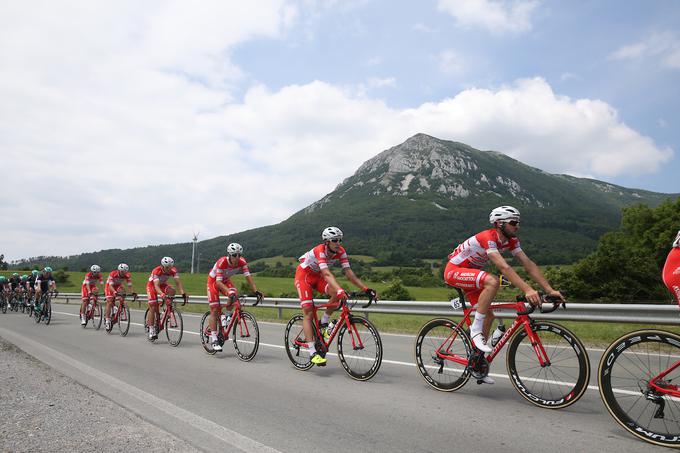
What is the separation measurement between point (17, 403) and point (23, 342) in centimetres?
687

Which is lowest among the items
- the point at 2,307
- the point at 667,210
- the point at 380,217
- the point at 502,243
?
the point at 2,307

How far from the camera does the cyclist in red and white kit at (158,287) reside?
11.0 meters

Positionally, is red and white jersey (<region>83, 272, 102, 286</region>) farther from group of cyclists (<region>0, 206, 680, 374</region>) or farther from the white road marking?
the white road marking

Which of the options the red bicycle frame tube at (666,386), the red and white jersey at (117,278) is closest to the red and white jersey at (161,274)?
the red and white jersey at (117,278)

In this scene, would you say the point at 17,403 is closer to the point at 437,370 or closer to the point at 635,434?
the point at 437,370

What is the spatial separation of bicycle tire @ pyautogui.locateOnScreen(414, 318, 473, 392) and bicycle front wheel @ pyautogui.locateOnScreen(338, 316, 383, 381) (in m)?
0.61

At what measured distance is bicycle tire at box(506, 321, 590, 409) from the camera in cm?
446

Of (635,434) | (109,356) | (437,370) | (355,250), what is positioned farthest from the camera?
(355,250)

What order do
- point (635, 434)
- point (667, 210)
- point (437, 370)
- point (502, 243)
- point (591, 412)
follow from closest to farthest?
1. point (635, 434)
2. point (591, 412)
3. point (502, 243)
4. point (437, 370)
5. point (667, 210)

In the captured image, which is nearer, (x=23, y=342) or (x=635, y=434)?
(x=635, y=434)

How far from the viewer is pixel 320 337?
7.16 m

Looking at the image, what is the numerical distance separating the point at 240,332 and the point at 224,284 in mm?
1189

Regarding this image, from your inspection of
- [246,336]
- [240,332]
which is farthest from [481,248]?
[240,332]

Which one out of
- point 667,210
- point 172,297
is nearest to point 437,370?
point 172,297
